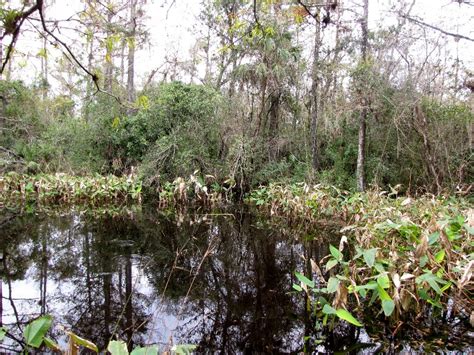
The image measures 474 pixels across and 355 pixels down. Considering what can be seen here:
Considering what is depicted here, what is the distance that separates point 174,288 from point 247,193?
23.4 feet

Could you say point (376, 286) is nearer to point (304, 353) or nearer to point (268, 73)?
point (304, 353)

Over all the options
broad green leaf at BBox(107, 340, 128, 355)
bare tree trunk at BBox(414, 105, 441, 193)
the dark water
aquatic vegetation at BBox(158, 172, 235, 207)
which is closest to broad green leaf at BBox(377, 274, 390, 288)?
the dark water

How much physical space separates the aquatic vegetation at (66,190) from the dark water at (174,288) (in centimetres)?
249

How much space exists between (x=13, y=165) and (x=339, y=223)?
10195 mm

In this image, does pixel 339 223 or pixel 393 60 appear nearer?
pixel 339 223

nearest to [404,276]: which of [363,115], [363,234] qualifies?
[363,234]

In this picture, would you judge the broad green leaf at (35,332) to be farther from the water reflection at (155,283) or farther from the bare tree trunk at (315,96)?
the bare tree trunk at (315,96)

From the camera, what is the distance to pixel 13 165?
11.2 metres

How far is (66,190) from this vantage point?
31.9 feet

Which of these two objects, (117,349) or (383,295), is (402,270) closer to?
(383,295)

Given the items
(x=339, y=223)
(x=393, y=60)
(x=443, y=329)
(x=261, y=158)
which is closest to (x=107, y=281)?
(x=443, y=329)

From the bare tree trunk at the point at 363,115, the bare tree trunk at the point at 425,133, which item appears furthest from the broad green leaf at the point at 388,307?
the bare tree trunk at the point at 425,133

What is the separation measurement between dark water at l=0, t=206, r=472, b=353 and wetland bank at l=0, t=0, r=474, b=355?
0.09 ft

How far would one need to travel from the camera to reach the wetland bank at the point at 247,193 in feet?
9.16
